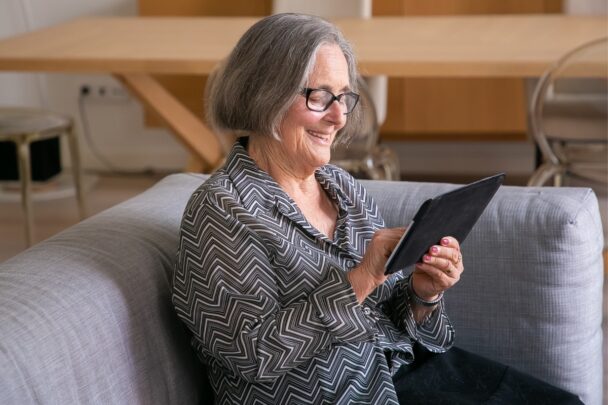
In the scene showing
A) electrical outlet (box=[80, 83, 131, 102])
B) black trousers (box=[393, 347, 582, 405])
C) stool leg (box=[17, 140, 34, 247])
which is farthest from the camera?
electrical outlet (box=[80, 83, 131, 102])

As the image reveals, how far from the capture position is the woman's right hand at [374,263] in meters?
1.60

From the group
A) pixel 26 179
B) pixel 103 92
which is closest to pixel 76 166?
pixel 26 179

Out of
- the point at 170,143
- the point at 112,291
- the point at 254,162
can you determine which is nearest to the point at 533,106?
the point at 254,162

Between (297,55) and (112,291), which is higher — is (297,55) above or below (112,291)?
above

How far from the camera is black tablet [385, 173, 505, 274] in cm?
152

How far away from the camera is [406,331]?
6.06 ft

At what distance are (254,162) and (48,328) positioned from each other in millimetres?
477

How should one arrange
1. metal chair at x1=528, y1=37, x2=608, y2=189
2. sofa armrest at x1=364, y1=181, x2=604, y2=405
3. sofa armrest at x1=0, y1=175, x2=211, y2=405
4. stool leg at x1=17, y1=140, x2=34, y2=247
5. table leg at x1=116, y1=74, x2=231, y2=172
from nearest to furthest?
sofa armrest at x1=0, y1=175, x2=211, y2=405 < sofa armrest at x1=364, y1=181, x2=604, y2=405 < metal chair at x1=528, y1=37, x2=608, y2=189 < stool leg at x1=17, y1=140, x2=34, y2=247 < table leg at x1=116, y1=74, x2=231, y2=172

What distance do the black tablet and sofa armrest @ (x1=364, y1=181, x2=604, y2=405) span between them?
225 millimetres

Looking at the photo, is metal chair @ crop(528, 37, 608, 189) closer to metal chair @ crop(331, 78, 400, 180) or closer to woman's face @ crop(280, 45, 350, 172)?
metal chair @ crop(331, 78, 400, 180)

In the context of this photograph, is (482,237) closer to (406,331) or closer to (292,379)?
(406,331)

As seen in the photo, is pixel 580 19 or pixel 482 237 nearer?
pixel 482 237

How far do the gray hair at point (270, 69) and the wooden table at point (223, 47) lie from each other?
1617 mm

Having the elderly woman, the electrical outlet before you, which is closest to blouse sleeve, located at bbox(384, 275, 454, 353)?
the elderly woman
